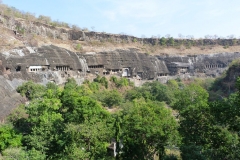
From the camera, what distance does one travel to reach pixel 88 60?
42.8 m

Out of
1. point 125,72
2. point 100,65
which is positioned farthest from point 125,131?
point 125,72

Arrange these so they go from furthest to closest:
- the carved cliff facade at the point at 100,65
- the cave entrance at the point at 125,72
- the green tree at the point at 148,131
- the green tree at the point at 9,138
Answer: the cave entrance at the point at 125,72, the carved cliff facade at the point at 100,65, the green tree at the point at 9,138, the green tree at the point at 148,131

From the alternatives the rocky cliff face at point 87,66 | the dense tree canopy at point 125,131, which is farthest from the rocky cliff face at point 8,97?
the dense tree canopy at point 125,131

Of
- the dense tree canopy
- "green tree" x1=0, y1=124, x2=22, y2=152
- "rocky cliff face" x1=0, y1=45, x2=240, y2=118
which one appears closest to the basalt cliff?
"rocky cliff face" x1=0, y1=45, x2=240, y2=118

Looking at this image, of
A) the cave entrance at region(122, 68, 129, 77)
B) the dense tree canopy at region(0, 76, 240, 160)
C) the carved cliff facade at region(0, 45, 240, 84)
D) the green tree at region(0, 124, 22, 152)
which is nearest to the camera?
the dense tree canopy at region(0, 76, 240, 160)

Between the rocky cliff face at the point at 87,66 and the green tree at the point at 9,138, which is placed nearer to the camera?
the green tree at the point at 9,138

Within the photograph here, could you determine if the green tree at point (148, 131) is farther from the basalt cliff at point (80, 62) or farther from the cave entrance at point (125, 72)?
the cave entrance at point (125, 72)

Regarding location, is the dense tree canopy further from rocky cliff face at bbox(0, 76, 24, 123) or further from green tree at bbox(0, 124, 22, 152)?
rocky cliff face at bbox(0, 76, 24, 123)

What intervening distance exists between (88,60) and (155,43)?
1056 inches

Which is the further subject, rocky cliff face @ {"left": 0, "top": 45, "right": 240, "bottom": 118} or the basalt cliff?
the basalt cliff

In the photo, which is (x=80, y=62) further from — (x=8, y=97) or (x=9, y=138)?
(x=9, y=138)

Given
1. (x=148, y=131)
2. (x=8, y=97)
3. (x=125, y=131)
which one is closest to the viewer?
(x=148, y=131)

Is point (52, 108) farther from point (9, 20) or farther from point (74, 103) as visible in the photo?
point (9, 20)

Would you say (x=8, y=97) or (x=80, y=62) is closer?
(x=8, y=97)
